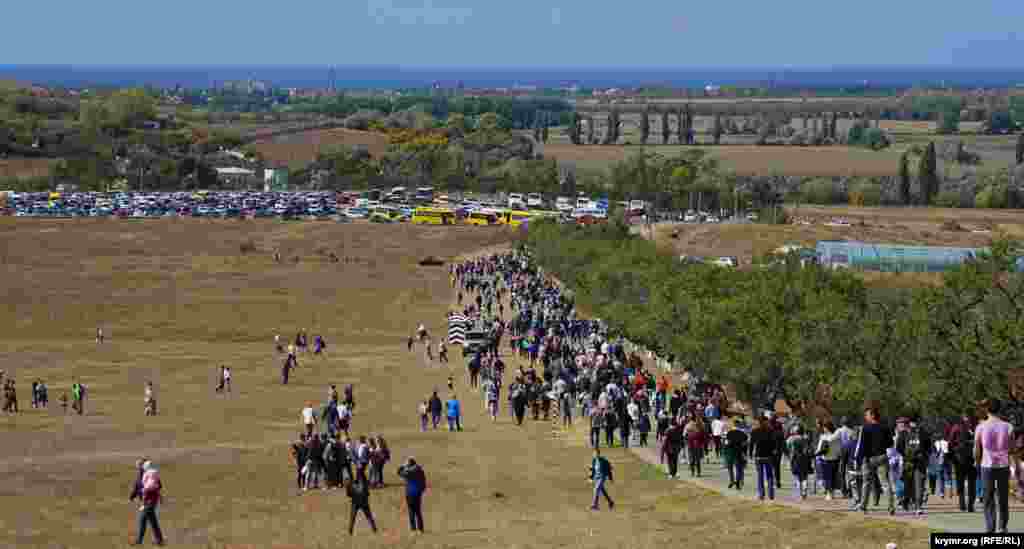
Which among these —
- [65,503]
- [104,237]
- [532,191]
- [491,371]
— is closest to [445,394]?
[491,371]

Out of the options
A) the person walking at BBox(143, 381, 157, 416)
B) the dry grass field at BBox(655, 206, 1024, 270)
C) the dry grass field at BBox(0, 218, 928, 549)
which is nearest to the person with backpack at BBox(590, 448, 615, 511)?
the dry grass field at BBox(0, 218, 928, 549)

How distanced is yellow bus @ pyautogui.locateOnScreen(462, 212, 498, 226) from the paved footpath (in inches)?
3682

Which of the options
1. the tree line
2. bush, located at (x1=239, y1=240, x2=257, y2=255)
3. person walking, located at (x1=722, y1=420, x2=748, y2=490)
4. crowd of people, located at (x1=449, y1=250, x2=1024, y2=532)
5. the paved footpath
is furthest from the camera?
bush, located at (x1=239, y1=240, x2=257, y2=255)

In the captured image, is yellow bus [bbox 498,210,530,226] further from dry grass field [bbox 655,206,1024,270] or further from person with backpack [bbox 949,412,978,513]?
person with backpack [bbox 949,412,978,513]

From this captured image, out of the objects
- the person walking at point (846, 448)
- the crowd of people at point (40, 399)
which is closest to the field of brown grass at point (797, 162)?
the crowd of people at point (40, 399)

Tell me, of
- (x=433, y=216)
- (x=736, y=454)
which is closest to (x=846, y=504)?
(x=736, y=454)

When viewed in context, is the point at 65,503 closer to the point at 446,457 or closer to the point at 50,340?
the point at 446,457

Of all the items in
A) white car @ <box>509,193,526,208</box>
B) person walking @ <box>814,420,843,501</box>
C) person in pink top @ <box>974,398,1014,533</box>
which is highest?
person in pink top @ <box>974,398,1014,533</box>

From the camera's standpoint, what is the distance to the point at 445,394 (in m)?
43.2

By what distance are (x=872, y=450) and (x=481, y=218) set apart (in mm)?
101332

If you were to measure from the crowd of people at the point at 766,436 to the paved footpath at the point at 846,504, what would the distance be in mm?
128

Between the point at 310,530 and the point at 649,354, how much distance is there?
91.7ft

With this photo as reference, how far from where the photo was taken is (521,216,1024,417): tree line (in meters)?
27.3

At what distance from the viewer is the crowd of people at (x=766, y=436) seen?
21.0 metres
